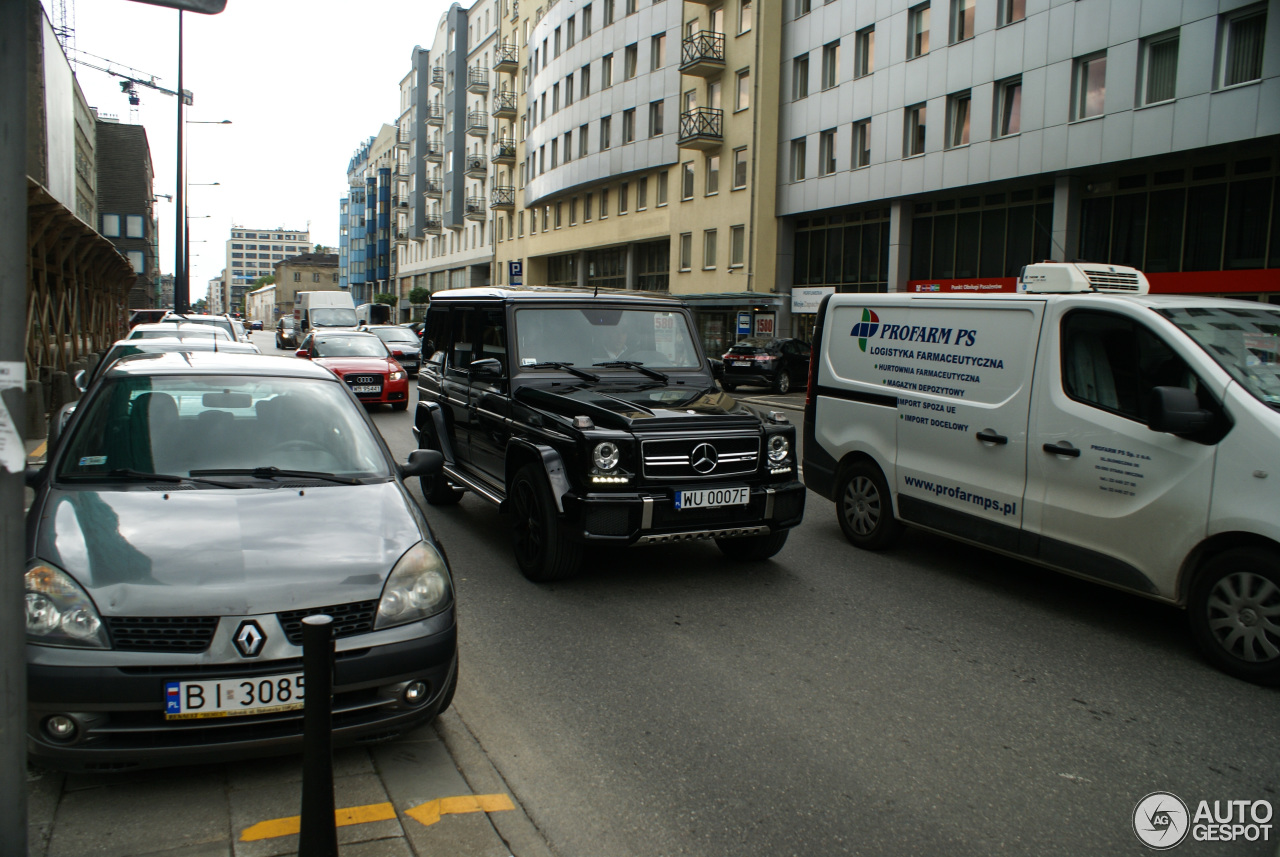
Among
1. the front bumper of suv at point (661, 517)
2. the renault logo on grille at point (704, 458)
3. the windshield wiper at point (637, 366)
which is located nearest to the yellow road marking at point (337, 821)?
the front bumper of suv at point (661, 517)

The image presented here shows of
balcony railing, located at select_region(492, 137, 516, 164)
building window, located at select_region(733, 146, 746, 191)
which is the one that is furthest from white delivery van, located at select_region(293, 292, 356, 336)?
balcony railing, located at select_region(492, 137, 516, 164)

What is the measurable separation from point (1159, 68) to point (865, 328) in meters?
19.1

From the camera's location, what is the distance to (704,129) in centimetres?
3812

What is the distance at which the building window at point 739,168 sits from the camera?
36938 millimetres

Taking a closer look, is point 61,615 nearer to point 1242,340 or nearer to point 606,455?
point 606,455

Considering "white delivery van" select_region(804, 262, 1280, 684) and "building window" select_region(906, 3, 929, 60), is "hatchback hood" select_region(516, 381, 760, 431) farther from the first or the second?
"building window" select_region(906, 3, 929, 60)

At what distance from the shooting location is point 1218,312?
5.47 metres

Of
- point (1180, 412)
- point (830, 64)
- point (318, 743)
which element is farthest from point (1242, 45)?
point (318, 743)

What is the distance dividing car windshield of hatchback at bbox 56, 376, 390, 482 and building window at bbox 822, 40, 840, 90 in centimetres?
3168

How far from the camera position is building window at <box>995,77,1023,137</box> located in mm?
25578

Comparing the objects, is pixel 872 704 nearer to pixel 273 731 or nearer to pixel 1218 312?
pixel 273 731

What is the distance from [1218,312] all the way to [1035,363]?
1.03 metres

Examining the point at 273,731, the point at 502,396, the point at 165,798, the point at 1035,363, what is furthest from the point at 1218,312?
the point at 165,798

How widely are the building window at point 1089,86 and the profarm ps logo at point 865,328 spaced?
63.0 ft
